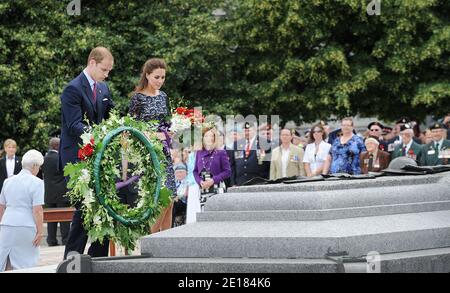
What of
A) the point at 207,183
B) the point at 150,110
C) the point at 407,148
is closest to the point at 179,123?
the point at 150,110

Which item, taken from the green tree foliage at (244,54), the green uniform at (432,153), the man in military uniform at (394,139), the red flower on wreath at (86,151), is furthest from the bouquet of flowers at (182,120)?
the green tree foliage at (244,54)

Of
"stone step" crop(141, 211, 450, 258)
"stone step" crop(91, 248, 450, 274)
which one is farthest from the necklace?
"stone step" crop(91, 248, 450, 274)

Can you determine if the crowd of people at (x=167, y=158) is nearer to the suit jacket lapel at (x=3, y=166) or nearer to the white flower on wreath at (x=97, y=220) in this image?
the suit jacket lapel at (x=3, y=166)

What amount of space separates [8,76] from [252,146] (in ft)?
44.9

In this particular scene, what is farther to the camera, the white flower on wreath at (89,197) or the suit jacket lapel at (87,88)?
the suit jacket lapel at (87,88)

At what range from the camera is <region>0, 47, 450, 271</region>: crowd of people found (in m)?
9.31

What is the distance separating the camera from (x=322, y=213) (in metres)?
6.63

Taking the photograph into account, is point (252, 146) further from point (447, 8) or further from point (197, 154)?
point (447, 8)

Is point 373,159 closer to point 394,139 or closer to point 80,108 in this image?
point 394,139

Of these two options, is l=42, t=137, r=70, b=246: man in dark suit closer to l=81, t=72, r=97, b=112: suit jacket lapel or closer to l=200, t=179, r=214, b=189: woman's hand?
l=200, t=179, r=214, b=189: woman's hand

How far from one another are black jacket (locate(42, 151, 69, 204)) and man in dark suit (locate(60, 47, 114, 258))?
11331 millimetres

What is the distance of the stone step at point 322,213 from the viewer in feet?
21.9

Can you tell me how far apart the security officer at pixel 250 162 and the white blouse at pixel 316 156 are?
81 centimetres
